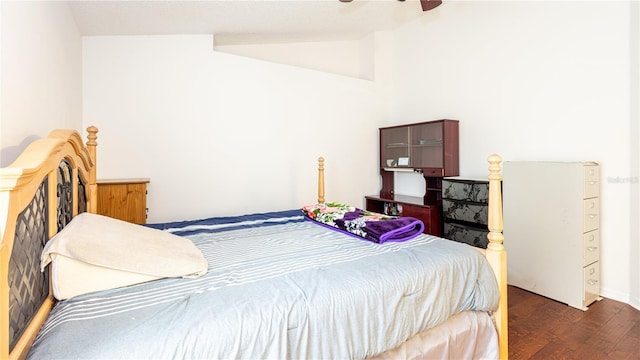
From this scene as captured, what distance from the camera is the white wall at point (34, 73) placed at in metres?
1.22

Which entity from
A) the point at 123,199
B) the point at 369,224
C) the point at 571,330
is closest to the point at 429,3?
the point at 369,224

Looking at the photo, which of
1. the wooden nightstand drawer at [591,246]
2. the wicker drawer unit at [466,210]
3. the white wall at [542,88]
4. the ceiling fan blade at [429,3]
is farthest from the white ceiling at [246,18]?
the wooden nightstand drawer at [591,246]

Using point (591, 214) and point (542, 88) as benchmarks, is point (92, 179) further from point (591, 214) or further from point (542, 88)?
point (542, 88)

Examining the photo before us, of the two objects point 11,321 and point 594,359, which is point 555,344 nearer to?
point 594,359

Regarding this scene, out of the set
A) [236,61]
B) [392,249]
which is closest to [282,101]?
→ [236,61]

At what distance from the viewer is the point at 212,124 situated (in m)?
3.19

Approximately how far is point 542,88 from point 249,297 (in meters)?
3.16

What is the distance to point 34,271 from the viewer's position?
3.19ft

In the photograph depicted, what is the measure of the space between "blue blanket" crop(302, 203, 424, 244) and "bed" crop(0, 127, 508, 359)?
8 centimetres

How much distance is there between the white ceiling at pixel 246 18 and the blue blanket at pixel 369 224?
76.7 inches

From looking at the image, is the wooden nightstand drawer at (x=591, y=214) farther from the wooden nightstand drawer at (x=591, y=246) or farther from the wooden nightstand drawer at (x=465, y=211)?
the wooden nightstand drawer at (x=465, y=211)

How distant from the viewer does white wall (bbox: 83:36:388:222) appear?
111 inches

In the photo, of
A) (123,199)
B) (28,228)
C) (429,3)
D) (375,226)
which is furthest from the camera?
(123,199)

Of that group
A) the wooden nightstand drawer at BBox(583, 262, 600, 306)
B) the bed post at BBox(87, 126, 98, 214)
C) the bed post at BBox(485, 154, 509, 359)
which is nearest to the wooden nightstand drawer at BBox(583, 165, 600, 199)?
the wooden nightstand drawer at BBox(583, 262, 600, 306)
